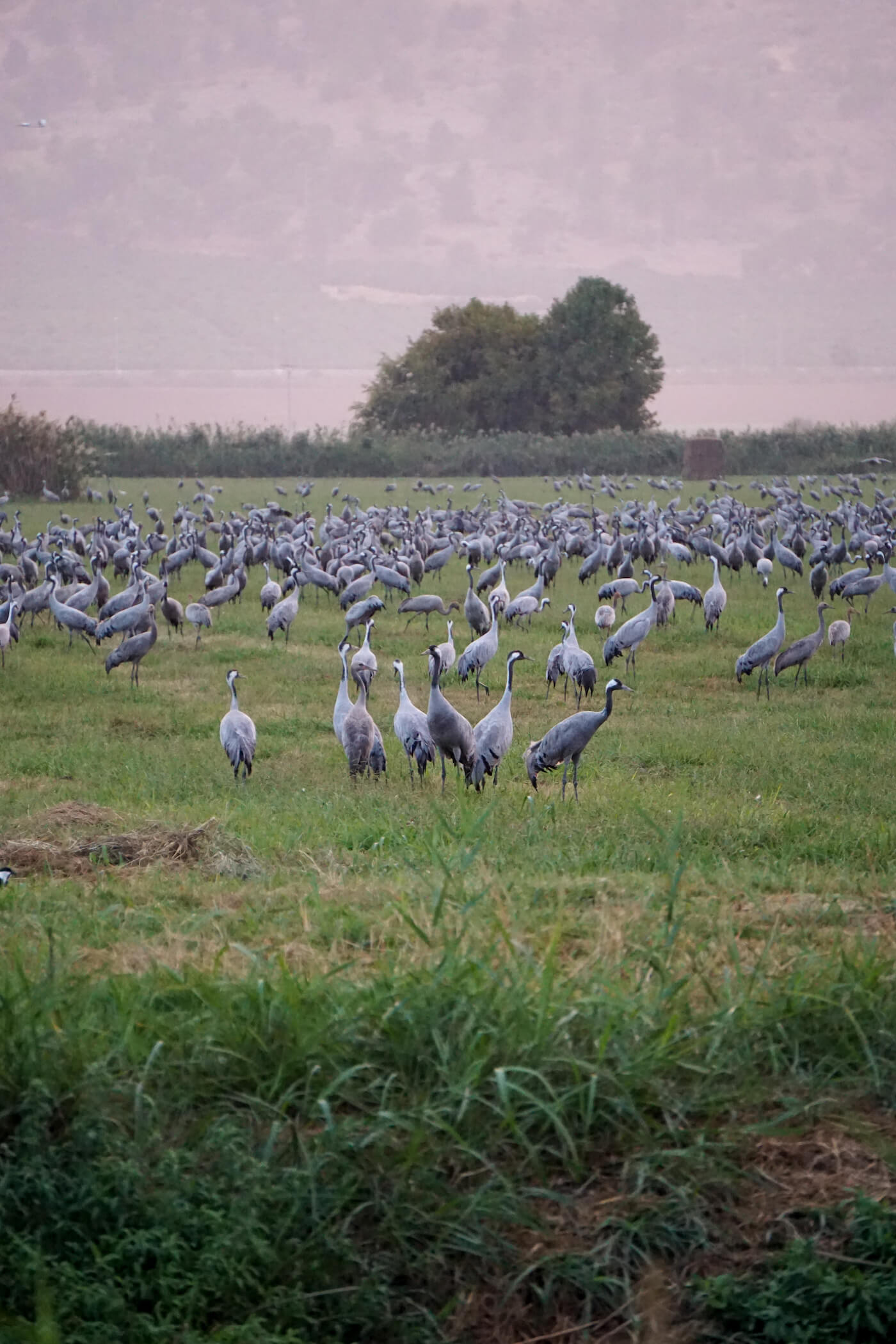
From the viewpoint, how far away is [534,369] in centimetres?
6047

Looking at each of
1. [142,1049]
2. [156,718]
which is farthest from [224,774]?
[142,1049]

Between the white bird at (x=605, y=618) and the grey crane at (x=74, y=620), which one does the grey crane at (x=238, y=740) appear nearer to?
the grey crane at (x=74, y=620)

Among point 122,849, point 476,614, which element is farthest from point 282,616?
point 122,849

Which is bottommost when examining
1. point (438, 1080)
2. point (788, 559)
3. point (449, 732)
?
point (438, 1080)

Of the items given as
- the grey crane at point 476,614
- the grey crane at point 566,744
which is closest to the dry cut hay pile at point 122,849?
the grey crane at point 566,744

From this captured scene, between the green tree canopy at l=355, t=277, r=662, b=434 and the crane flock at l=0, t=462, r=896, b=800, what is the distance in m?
29.0

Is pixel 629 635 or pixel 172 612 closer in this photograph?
pixel 629 635

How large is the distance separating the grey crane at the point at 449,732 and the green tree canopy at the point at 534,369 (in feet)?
169

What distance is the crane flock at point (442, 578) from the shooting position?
29.1 feet

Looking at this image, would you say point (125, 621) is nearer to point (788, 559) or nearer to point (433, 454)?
point (788, 559)

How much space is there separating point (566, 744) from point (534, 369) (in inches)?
2126

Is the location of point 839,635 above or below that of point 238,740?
above

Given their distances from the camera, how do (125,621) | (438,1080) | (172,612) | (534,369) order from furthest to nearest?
(534,369) → (172,612) → (125,621) → (438,1080)

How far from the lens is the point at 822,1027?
416 cm
